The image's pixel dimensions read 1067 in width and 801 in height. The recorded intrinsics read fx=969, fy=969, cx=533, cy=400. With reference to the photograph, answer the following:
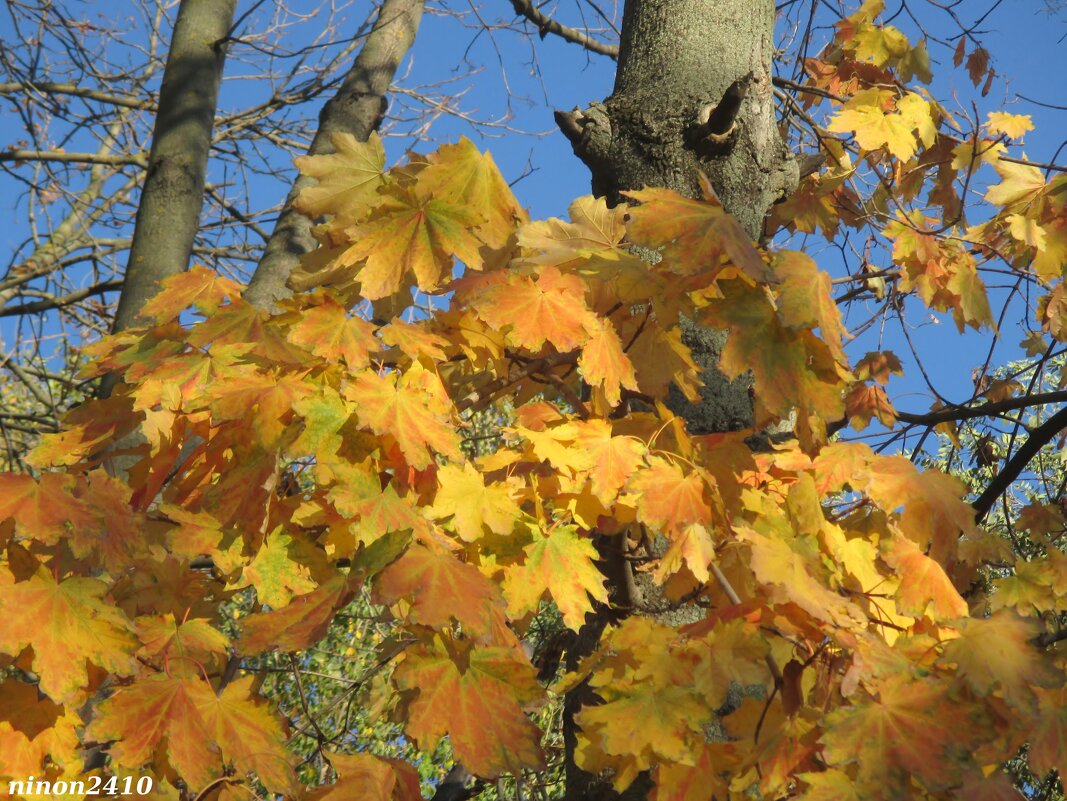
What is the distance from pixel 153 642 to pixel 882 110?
103 inches

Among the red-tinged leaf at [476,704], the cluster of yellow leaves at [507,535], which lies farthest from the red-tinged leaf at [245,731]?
the red-tinged leaf at [476,704]

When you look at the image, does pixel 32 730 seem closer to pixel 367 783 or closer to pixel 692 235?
pixel 367 783

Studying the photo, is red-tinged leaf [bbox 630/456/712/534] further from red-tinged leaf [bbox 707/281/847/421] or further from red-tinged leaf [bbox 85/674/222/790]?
red-tinged leaf [bbox 85/674/222/790]

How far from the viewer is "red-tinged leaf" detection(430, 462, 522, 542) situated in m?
1.37

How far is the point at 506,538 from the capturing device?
4.62 ft

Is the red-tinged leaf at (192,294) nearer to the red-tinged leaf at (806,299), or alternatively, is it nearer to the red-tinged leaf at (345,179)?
the red-tinged leaf at (345,179)

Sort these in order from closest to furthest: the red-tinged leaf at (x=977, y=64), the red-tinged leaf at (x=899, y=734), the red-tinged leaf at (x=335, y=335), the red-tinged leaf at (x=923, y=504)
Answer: the red-tinged leaf at (x=899, y=734)
the red-tinged leaf at (x=335, y=335)
the red-tinged leaf at (x=923, y=504)
the red-tinged leaf at (x=977, y=64)

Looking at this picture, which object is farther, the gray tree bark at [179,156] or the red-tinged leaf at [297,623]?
the gray tree bark at [179,156]

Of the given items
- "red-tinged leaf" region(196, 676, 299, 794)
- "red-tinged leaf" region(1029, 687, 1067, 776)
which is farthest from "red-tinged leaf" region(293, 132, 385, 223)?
"red-tinged leaf" region(1029, 687, 1067, 776)

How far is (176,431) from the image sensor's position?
5.33ft

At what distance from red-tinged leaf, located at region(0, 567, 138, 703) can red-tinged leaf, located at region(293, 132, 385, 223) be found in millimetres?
741

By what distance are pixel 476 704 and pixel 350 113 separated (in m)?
3.35

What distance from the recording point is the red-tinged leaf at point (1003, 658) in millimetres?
1175

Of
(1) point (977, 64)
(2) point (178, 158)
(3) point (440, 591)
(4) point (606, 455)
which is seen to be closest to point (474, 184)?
(4) point (606, 455)
